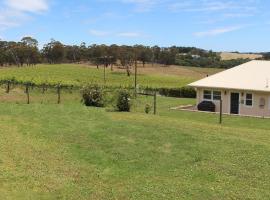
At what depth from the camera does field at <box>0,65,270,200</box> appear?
1033 centimetres

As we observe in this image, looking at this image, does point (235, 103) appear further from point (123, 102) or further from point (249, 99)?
point (123, 102)

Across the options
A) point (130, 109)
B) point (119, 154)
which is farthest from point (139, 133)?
point (130, 109)

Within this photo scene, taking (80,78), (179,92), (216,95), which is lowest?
(179,92)

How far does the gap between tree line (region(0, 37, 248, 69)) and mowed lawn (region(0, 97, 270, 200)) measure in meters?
89.6

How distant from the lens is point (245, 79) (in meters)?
35.2

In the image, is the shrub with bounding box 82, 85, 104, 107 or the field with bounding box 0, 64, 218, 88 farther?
the field with bounding box 0, 64, 218, 88

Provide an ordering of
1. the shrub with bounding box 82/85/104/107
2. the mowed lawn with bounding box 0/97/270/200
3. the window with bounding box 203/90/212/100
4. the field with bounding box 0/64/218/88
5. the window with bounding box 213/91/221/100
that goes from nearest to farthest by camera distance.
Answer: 1. the mowed lawn with bounding box 0/97/270/200
2. the shrub with bounding box 82/85/104/107
3. the window with bounding box 213/91/221/100
4. the window with bounding box 203/90/212/100
5. the field with bounding box 0/64/218/88

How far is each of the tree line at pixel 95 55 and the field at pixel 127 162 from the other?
89.6 m

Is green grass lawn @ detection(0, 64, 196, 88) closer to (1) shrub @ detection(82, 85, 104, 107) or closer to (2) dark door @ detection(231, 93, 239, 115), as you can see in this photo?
(2) dark door @ detection(231, 93, 239, 115)

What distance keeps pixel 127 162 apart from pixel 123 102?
1384cm

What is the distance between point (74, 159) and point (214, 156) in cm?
370

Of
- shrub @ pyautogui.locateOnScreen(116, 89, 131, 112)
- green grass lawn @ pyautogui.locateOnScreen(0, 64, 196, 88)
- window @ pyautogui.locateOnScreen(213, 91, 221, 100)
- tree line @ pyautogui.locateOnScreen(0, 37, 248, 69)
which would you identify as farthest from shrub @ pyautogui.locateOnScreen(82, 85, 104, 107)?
tree line @ pyautogui.locateOnScreen(0, 37, 248, 69)

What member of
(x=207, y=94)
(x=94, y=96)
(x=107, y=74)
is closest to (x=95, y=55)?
(x=107, y=74)

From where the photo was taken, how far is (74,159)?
42.4ft
